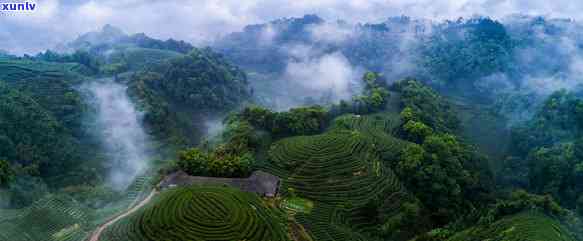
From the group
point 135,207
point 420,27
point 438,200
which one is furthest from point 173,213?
point 420,27

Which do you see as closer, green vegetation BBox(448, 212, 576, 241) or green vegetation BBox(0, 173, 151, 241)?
green vegetation BBox(0, 173, 151, 241)

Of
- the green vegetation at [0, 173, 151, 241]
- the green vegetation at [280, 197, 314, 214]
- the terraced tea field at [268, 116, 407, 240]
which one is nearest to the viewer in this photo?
the green vegetation at [0, 173, 151, 241]

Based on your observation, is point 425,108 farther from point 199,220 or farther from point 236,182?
point 199,220

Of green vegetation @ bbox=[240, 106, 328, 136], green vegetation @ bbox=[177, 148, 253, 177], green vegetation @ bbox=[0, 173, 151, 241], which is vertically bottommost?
green vegetation @ bbox=[0, 173, 151, 241]


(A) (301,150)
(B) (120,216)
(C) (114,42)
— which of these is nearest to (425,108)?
(A) (301,150)

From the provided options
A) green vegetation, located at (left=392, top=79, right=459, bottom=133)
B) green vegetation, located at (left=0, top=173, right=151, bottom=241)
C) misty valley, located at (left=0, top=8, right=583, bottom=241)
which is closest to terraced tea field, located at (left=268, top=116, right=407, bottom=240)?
misty valley, located at (left=0, top=8, right=583, bottom=241)

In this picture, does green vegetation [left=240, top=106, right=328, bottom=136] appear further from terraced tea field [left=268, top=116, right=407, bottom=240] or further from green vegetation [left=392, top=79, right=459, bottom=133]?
green vegetation [left=392, top=79, right=459, bottom=133]
